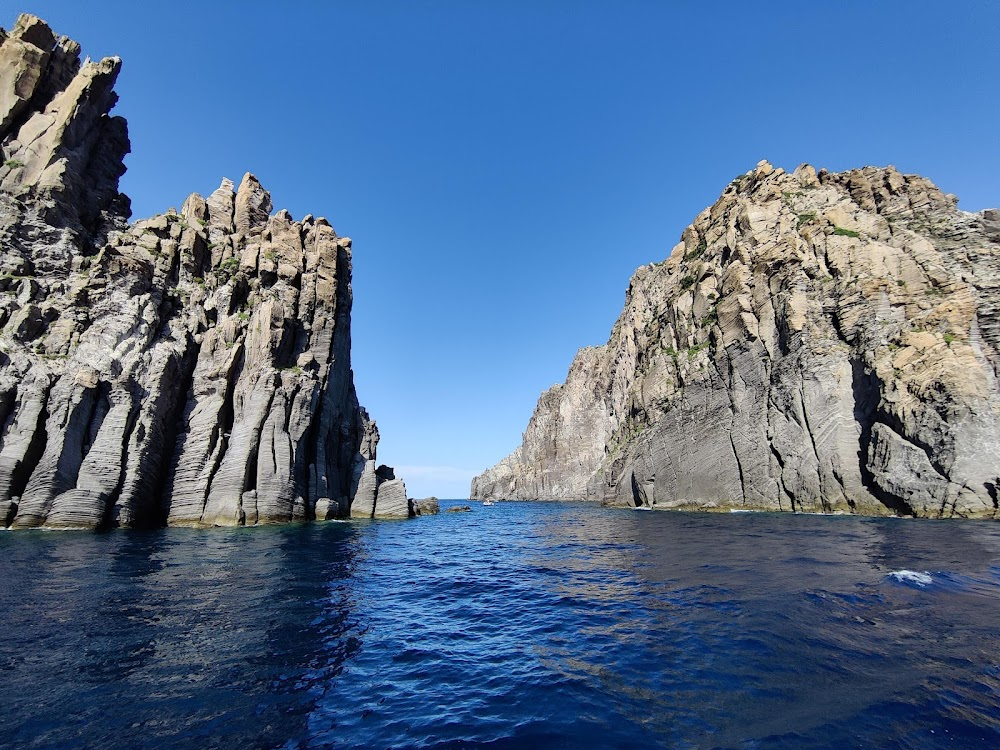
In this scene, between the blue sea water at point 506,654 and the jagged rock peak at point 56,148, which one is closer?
the blue sea water at point 506,654

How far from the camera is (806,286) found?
59500mm

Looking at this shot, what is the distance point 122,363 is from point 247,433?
36.9ft

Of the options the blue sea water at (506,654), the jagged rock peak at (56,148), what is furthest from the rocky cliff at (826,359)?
the jagged rock peak at (56,148)

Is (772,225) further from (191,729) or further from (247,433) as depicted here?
(191,729)

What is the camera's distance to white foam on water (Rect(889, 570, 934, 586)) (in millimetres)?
14875

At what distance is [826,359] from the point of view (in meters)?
55.1

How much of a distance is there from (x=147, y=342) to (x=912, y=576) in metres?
52.6

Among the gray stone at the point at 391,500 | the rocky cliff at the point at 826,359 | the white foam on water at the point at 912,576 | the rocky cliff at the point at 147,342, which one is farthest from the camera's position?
the gray stone at the point at 391,500

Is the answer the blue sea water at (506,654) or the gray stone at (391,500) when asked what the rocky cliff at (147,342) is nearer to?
the gray stone at (391,500)

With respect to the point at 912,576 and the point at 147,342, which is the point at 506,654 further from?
the point at 147,342

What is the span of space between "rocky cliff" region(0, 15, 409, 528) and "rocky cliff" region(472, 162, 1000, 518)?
149 feet

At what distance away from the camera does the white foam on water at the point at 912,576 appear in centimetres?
1488

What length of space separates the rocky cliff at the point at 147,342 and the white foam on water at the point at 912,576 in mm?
40847

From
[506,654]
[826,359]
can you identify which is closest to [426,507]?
[826,359]
